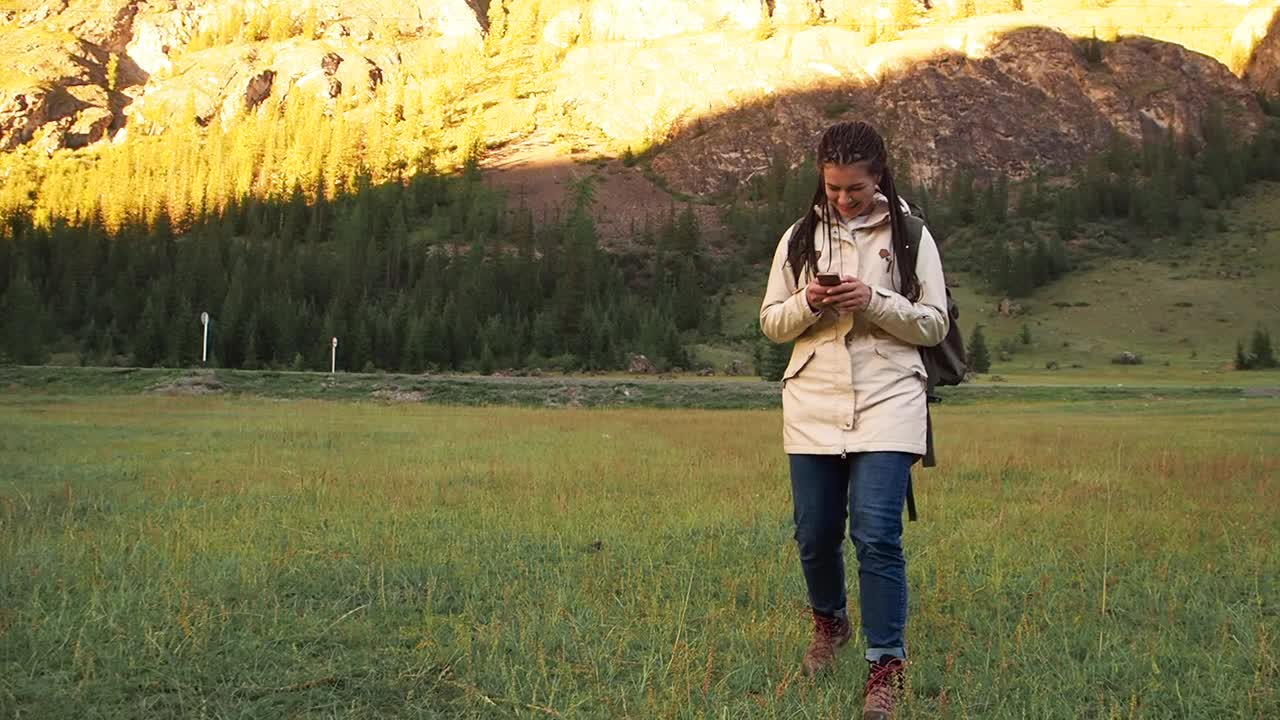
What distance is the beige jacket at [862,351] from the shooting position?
425 cm

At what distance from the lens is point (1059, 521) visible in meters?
9.35

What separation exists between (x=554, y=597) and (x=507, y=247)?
5133 inches

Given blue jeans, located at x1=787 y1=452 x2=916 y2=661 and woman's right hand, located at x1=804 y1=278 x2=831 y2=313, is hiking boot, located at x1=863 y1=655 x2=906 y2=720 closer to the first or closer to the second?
blue jeans, located at x1=787 y1=452 x2=916 y2=661

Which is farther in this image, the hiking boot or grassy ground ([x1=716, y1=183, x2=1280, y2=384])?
grassy ground ([x1=716, y1=183, x2=1280, y2=384])

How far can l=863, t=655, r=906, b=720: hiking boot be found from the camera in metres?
3.94

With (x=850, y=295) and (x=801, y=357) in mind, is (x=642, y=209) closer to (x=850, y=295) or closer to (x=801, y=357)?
(x=801, y=357)

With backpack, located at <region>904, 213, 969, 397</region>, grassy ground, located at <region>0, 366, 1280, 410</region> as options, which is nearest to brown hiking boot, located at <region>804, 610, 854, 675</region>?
backpack, located at <region>904, 213, 969, 397</region>

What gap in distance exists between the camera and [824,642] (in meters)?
4.81

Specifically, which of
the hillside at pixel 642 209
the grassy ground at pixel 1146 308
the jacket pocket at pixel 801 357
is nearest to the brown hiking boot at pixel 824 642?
the jacket pocket at pixel 801 357

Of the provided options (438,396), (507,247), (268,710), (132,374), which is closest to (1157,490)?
(268,710)

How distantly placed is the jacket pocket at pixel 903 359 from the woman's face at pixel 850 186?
720 millimetres

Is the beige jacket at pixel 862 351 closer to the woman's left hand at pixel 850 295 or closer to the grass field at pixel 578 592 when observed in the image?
the woman's left hand at pixel 850 295

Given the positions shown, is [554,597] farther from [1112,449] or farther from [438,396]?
[438,396]

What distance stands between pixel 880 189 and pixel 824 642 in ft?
7.86
